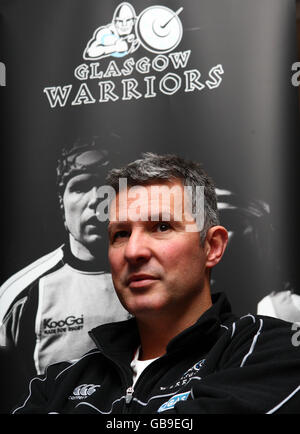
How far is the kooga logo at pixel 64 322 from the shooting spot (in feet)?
6.25

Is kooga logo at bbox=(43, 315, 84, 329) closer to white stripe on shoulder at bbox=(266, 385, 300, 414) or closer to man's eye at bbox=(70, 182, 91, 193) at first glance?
man's eye at bbox=(70, 182, 91, 193)

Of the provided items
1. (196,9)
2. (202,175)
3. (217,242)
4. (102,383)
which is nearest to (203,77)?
(196,9)

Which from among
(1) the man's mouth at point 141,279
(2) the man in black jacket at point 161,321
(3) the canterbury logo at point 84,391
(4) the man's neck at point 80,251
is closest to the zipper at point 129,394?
(2) the man in black jacket at point 161,321

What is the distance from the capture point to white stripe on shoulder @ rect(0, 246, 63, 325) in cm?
196

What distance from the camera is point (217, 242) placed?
164cm

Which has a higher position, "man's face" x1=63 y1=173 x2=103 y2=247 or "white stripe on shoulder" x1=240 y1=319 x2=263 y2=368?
"man's face" x1=63 y1=173 x2=103 y2=247

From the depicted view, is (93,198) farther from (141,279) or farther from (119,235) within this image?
(141,279)

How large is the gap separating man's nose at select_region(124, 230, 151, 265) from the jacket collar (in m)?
0.23

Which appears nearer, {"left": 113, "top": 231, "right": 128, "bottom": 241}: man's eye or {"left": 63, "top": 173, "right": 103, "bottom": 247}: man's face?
{"left": 113, "top": 231, "right": 128, "bottom": 241}: man's eye

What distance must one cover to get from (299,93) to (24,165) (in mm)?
1002

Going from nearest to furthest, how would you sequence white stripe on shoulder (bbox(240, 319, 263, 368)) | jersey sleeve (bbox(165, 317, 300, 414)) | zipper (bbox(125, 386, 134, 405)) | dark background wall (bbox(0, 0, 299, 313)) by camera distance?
jersey sleeve (bbox(165, 317, 300, 414)) < white stripe on shoulder (bbox(240, 319, 263, 368)) < zipper (bbox(125, 386, 134, 405)) < dark background wall (bbox(0, 0, 299, 313))

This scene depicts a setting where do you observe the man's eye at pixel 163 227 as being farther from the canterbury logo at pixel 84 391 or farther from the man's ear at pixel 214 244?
the canterbury logo at pixel 84 391

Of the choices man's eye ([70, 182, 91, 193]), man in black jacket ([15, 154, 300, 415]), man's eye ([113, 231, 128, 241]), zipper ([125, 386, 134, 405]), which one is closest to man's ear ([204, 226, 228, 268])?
man in black jacket ([15, 154, 300, 415])

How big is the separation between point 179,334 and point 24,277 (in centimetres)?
75
